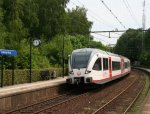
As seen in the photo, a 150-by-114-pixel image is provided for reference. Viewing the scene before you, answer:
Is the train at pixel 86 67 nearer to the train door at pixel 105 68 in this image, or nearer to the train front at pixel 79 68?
the train front at pixel 79 68

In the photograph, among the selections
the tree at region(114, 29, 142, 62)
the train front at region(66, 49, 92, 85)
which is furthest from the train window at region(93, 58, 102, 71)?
the tree at region(114, 29, 142, 62)

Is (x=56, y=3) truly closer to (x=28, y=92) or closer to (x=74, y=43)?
(x=74, y=43)

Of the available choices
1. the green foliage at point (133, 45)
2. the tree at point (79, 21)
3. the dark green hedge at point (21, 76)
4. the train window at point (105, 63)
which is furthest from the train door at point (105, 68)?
the green foliage at point (133, 45)

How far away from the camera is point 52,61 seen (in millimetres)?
52656

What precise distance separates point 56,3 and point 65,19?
2.69m

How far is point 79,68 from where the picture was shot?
28547mm

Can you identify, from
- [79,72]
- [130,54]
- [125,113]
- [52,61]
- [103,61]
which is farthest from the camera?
[130,54]

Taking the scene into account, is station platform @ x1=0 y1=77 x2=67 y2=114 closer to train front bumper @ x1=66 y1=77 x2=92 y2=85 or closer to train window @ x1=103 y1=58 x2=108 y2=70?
train front bumper @ x1=66 y1=77 x2=92 y2=85

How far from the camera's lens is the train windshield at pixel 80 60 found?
2864 centimetres

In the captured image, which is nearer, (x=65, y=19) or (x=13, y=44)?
(x=13, y=44)

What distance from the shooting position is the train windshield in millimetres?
28644

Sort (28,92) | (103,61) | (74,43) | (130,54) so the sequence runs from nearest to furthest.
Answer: (28,92)
(103,61)
(74,43)
(130,54)

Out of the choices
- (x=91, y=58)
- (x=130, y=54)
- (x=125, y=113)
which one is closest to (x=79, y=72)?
(x=91, y=58)

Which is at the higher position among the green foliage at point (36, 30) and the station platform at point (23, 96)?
the green foliage at point (36, 30)
